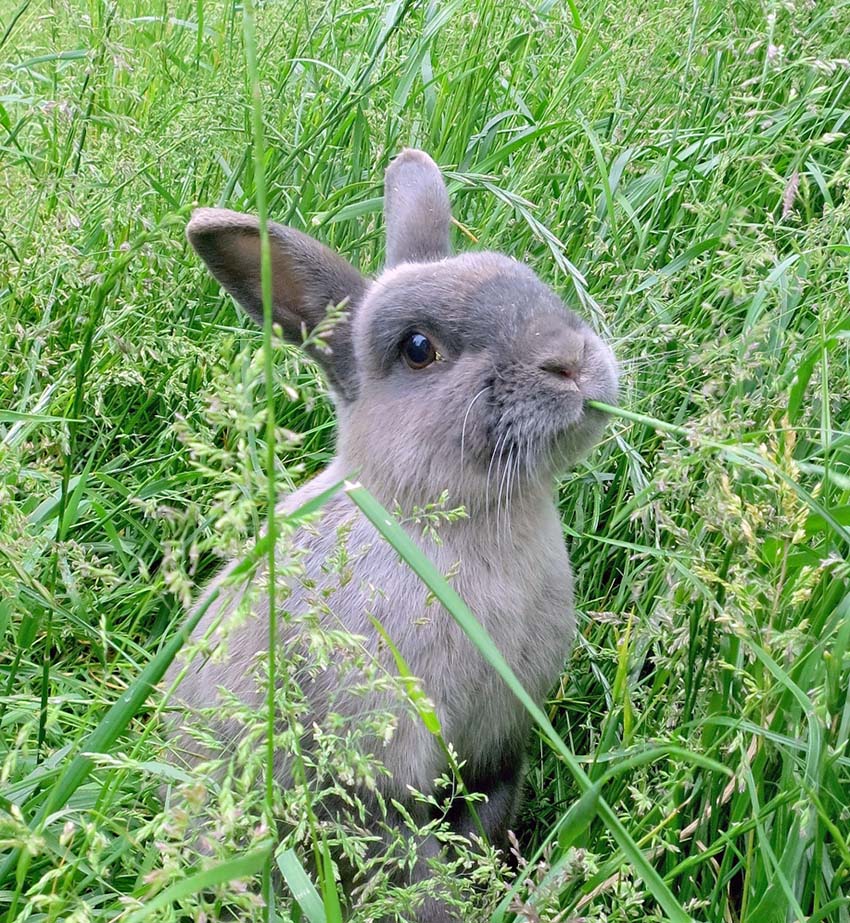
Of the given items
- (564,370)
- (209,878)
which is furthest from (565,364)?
(209,878)

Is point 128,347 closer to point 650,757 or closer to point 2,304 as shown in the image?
point 2,304

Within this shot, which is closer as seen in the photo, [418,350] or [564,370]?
[564,370]

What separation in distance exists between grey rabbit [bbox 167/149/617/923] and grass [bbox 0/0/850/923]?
0.62 feet

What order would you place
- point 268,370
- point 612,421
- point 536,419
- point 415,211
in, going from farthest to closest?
1. point 415,211
2. point 612,421
3. point 536,419
4. point 268,370

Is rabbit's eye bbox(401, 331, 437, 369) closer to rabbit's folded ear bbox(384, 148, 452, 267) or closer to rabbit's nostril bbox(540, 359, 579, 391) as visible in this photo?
rabbit's nostril bbox(540, 359, 579, 391)

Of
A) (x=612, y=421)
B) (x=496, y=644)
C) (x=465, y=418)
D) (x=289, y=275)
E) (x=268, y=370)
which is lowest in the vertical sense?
(x=496, y=644)

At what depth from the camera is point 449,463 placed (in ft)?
9.39

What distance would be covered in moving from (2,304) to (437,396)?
154cm

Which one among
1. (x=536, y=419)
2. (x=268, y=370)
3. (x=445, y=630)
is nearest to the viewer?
(x=268, y=370)

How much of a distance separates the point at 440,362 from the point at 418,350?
75 millimetres

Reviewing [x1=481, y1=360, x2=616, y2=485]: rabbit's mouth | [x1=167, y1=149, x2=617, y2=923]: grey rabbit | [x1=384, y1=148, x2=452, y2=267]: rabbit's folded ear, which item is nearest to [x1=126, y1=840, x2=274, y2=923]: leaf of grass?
[x1=167, y1=149, x2=617, y2=923]: grey rabbit

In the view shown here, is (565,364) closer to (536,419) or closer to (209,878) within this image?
(536,419)

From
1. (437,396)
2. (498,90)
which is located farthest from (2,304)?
(498,90)

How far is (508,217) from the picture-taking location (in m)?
3.94
